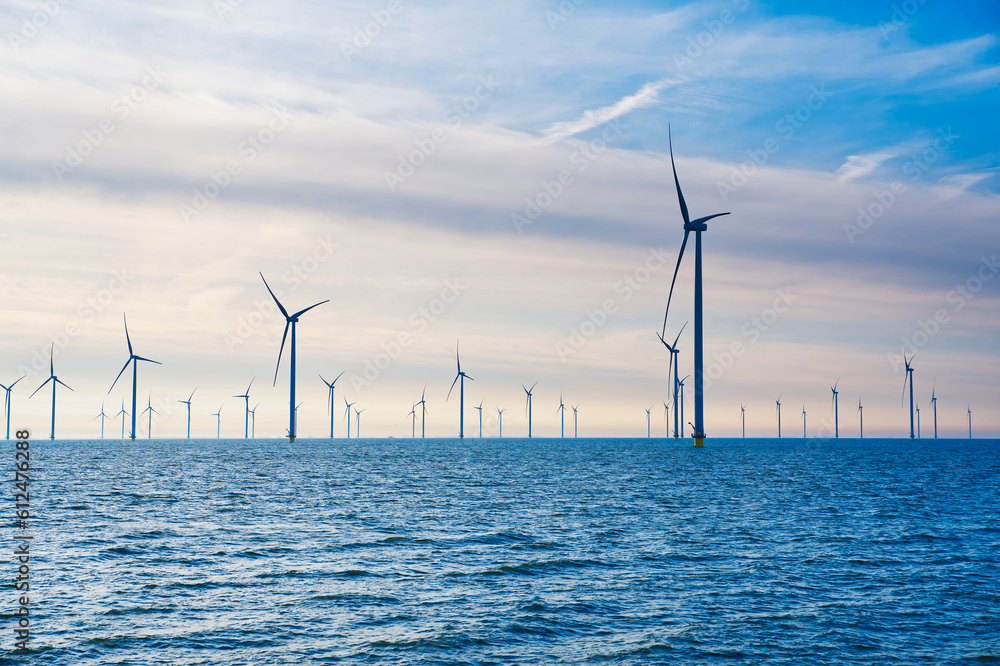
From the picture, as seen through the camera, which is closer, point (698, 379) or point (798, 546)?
point (798, 546)

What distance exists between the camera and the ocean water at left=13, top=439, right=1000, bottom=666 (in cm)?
2256

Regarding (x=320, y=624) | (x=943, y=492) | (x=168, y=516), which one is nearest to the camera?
(x=320, y=624)

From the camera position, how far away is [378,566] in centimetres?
3403

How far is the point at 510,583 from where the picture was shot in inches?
1216

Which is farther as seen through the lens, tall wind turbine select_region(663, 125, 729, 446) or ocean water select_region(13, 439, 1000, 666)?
tall wind turbine select_region(663, 125, 729, 446)

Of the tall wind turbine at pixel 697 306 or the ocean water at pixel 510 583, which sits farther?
the tall wind turbine at pixel 697 306

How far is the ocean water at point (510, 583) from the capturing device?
22.6 m

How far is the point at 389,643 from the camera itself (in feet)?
75.2

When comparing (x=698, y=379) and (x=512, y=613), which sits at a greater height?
(x=698, y=379)

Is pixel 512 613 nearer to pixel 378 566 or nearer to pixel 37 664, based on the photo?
pixel 378 566

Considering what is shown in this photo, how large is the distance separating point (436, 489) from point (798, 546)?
41861 millimetres

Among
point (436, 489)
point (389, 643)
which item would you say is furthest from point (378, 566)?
point (436, 489)

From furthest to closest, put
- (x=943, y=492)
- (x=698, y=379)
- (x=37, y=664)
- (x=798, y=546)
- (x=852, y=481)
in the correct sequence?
(x=698, y=379) < (x=852, y=481) < (x=943, y=492) < (x=798, y=546) < (x=37, y=664)

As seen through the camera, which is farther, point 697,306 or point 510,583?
point 697,306
